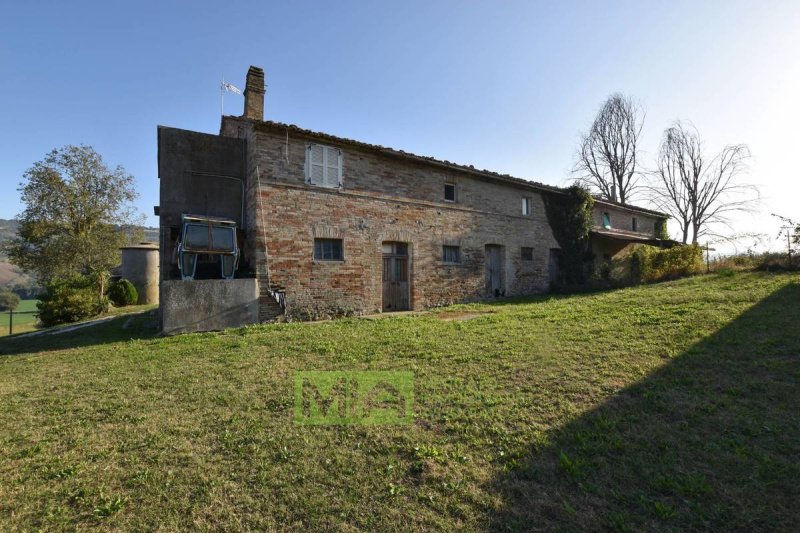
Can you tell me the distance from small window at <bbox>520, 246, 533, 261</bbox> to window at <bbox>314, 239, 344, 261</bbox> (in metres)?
8.40

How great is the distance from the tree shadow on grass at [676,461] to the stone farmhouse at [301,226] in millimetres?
8010

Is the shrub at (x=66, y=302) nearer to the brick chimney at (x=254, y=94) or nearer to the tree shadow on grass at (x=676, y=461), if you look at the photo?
the brick chimney at (x=254, y=94)

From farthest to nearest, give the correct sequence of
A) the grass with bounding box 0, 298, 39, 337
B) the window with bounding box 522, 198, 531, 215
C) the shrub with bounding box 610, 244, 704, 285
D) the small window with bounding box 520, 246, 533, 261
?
the window with bounding box 522, 198, 531, 215
the small window with bounding box 520, 246, 533, 261
the shrub with bounding box 610, 244, 704, 285
the grass with bounding box 0, 298, 39, 337

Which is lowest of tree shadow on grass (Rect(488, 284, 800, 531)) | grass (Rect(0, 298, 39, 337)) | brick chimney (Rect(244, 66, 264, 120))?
grass (Rect(0, 298, 39, 337))

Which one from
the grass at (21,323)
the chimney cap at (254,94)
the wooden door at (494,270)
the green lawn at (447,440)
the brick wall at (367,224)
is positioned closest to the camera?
the green lawn at (447,440)

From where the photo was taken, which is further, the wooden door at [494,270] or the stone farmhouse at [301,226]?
the wooden door at [494,270]

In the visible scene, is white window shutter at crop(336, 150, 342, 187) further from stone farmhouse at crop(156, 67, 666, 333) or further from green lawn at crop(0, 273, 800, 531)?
green lawn at crop(0, 273, 800, 531)

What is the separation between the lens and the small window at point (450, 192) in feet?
44.1

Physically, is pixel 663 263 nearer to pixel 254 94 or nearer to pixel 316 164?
pixel 316 164

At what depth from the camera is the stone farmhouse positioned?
9.46 metres

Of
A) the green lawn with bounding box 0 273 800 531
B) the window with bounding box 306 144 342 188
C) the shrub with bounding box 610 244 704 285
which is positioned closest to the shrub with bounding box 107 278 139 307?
the green lawn with bounding box 0 273 800 531

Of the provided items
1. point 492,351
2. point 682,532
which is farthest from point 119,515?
point 492,351

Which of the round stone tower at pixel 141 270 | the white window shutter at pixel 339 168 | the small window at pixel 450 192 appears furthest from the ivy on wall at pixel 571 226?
the round stone tower at pixel 141 270

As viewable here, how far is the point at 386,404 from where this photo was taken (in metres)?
4.31
